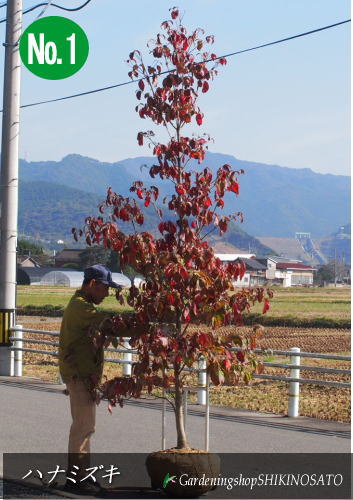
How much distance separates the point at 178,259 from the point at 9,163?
12.4 m

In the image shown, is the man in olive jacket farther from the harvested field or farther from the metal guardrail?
the metal guardrail

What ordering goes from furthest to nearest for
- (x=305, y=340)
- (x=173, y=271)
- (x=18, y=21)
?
(x=305, y=340)
(x=18, y=21)
(x=173, y=271)

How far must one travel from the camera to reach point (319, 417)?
15047 mm

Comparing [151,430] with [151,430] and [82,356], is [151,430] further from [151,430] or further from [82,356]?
[82,356]

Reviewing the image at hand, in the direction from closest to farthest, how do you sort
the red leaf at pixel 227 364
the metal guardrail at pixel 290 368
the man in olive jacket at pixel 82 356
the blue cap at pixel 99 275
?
the red leaf at pixel 227 364 → the man in olive jacket at pixel 82 356 → the blue cap at pixel 99 275 → the metal guardrail at pixel 290 368

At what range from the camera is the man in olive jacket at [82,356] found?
889 centimetres

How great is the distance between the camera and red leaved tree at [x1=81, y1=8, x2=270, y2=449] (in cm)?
866

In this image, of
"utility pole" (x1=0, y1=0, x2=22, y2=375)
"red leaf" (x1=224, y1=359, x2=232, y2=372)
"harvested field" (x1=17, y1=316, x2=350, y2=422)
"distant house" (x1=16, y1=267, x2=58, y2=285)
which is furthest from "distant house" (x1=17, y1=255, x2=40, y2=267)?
"red leaf" (x1=224, y1=359, x2=232, y2=372)

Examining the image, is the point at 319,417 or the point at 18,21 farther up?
the point at 18,21

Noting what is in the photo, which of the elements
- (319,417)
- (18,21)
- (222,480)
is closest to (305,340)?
(18,21)

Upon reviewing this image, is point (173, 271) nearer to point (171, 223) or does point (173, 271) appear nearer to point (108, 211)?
point (171, 223)

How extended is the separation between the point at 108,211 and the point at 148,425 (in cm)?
500

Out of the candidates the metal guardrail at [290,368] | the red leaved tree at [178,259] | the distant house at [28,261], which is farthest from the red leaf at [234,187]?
the distant house at [28,261]

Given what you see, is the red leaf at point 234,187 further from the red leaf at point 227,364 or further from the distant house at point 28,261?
the distant house at point 28,261
